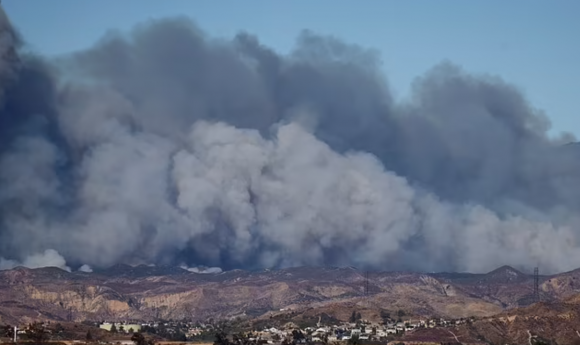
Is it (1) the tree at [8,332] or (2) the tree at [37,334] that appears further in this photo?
(1) the tree at [8,332]

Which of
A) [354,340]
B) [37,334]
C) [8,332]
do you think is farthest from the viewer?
[354,340]

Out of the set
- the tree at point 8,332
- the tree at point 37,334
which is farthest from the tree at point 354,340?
the tree at point 8,332

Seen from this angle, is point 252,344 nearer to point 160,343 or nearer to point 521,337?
point 160,343

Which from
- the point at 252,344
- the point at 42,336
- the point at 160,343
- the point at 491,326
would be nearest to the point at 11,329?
the point at 42,336

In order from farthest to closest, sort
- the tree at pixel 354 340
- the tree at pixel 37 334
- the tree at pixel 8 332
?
the tree at pixel 354 340 → the tree at pixel 8 332 → the tree at pixel 37 334

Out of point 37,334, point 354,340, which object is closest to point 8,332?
point 37,334

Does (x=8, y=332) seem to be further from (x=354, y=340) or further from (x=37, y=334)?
(x=354, y=340)

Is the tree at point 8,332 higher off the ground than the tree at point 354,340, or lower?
lower

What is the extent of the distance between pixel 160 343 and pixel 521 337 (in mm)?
59252

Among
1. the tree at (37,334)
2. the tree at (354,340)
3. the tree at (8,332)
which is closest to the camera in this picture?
the tree at (37,334)

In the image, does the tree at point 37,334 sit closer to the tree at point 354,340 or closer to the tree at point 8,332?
the tree at point 8,332

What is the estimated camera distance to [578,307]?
179 m

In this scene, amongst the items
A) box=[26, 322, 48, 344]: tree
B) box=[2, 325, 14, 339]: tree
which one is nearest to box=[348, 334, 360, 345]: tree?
box=[26, 322, 48, 344]: tree

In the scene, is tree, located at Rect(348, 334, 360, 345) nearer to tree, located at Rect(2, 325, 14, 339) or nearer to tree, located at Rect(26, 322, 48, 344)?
tree, located at Rect(26, 322, 48, 344)
